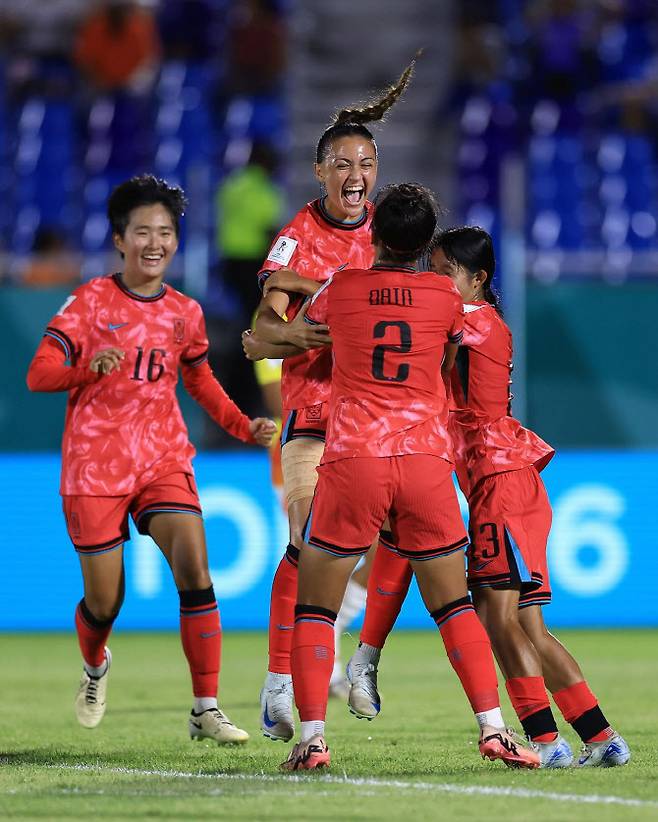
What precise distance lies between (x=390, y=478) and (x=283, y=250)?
123cm

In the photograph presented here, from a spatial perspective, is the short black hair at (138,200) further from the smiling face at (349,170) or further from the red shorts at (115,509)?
the red shorts at (115,509)

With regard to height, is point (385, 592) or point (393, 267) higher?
point (393, 267)

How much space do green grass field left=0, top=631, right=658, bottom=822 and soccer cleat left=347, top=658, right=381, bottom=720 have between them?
176 millimetres

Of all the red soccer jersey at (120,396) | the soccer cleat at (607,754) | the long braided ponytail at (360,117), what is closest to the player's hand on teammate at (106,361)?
the red soccer jersey at (120,396)

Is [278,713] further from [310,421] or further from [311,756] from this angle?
[310,421]


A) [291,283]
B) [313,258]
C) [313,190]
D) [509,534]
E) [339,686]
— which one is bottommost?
[339,686]

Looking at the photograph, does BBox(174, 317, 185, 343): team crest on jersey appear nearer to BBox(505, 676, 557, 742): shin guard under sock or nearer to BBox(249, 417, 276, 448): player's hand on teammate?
BBox(249, 417, 276, 448): player's hand on teammate

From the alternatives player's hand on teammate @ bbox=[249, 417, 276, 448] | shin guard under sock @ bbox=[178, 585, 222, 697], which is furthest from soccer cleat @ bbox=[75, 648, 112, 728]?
player's hand on teammate @ bbox=[249, 417, 276, 448]

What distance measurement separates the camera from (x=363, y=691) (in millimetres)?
6016

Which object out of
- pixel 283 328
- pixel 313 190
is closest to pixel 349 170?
pixel 283 328

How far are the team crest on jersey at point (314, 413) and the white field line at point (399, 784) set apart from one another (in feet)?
4.54

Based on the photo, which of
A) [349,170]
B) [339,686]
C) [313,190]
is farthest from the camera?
[313,190]

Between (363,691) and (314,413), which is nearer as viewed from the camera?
(363,691)

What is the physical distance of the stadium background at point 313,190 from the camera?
11.7m
